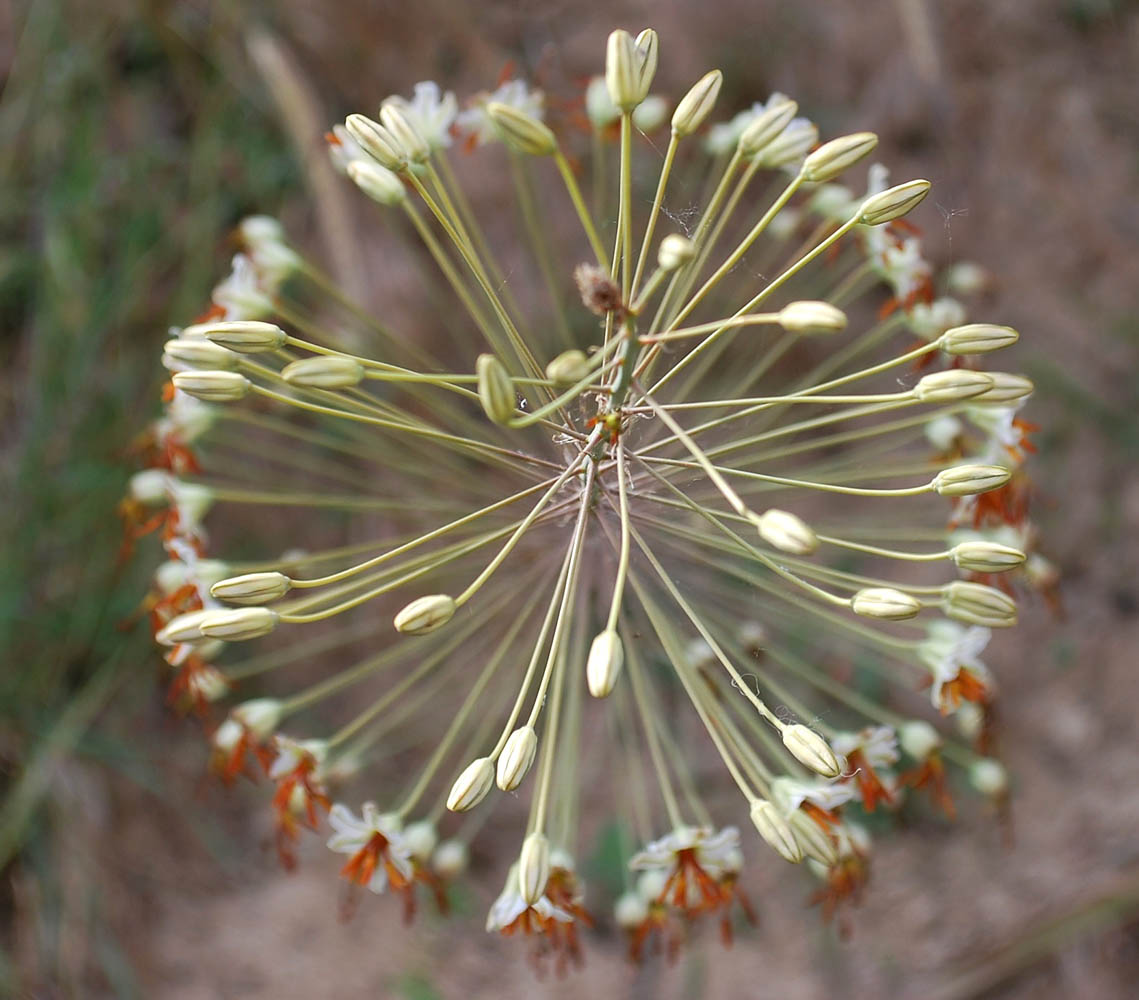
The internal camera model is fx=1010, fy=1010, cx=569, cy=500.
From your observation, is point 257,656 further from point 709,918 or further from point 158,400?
point 709,918

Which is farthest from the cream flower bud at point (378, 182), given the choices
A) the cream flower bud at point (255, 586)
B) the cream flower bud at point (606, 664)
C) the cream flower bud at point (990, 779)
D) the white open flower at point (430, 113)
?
the cream flower bud at point (990, 779)

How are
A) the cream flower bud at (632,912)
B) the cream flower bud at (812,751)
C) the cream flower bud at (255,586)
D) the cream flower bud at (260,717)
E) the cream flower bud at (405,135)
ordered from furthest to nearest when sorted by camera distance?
the cream flower bud at (632,912) → the cream flower bud at (260,717) → the cream flower bud at (405,135) → the cream flower bud at (255,586) → the cream flower bud at (812,751)

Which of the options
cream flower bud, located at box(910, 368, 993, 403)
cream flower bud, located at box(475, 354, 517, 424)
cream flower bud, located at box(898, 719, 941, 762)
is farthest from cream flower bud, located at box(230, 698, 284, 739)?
cream flower bud, located at box(910, 368, 993, 403)

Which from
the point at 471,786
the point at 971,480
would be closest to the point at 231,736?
the point at 471,786

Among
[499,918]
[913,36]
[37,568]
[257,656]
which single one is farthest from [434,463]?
[913,36]

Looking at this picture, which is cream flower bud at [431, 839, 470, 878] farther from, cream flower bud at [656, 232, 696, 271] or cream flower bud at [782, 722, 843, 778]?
cream flower bud at [656, 232, 696, 271]

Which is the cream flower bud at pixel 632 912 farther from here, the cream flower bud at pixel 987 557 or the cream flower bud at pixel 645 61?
the cream flower bud at pixel 645 61
